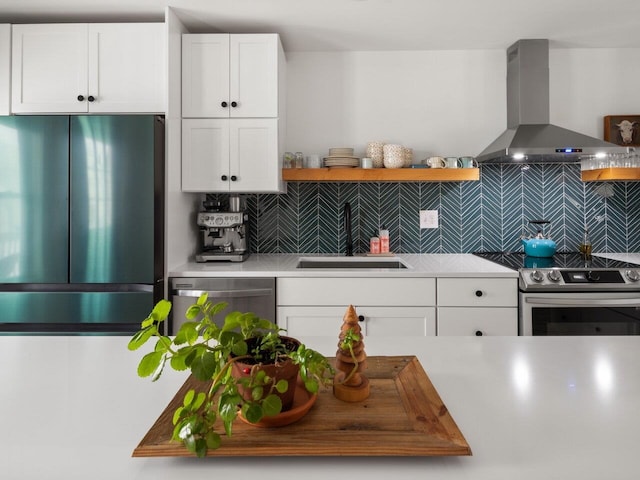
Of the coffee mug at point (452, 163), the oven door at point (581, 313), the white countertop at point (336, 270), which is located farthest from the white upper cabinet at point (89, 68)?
the oven door at point (581, 313)

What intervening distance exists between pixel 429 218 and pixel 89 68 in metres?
2.38

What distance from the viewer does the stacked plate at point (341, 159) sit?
2943 mm

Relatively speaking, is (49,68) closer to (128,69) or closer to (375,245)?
(128,69)

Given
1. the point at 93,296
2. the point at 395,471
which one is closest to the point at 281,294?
the point at 93,296

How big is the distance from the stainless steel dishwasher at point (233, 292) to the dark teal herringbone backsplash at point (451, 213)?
0.80 m

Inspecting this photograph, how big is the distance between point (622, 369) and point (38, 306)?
254 centimetres

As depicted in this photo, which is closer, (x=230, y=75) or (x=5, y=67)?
(x=5, y=67)

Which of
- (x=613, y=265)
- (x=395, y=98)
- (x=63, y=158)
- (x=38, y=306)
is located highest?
(x=395, y=98)

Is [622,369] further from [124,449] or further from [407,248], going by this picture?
[407,248]

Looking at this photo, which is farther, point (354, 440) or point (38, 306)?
point (38, 306)

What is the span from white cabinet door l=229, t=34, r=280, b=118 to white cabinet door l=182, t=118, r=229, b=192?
147 millimetres

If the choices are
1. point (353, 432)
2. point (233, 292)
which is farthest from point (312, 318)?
point (353, 432)

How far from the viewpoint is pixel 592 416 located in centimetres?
74

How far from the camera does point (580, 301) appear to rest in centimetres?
234
